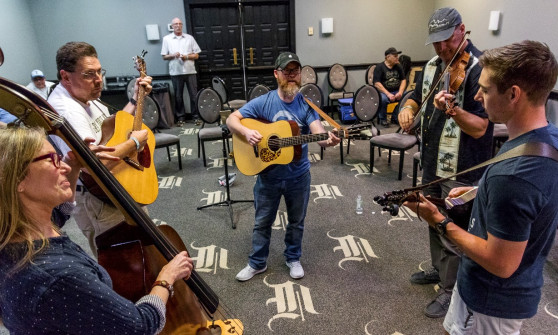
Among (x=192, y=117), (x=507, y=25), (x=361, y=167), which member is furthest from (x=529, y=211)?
(x=192, y=117)

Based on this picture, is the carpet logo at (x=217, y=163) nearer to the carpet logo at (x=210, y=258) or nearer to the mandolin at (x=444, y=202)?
the carpet logo at (x=210, y=258)

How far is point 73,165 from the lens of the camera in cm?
157

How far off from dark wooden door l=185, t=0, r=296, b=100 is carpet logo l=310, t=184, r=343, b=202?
4.48 meters

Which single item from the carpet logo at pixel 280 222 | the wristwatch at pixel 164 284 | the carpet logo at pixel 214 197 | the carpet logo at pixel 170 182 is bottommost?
the carpet logo at pixel 280 222

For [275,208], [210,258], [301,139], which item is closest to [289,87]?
[301,139]

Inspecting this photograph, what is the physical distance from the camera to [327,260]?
308 centimetres

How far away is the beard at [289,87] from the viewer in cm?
250

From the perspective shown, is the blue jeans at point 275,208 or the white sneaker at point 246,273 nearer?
the blue jeans at point 275,208

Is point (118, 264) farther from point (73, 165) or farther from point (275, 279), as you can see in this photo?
point (275, 279)

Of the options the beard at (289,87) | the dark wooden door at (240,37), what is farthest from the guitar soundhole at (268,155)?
the dark wooden door at (240,37)

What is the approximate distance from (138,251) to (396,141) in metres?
3.77

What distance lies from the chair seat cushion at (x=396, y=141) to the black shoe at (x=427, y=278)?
6.73 ft

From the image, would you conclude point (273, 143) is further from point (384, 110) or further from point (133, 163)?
point (384, 110)

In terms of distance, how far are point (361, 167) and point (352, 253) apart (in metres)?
2.18
